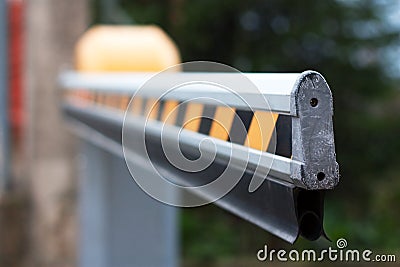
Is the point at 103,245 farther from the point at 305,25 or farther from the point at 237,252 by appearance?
the point at 305,25

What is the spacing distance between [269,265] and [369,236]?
135 centimetres

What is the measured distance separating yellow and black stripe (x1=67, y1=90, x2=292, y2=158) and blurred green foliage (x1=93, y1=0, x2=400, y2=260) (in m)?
3.07

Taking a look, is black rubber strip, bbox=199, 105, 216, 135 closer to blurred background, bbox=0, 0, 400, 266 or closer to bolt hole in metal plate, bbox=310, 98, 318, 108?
bolt hole in metal plate, bbox=310, 98, 318, 108

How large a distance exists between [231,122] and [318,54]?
3651mm

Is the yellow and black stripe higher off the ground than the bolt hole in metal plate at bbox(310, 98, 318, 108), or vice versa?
the bolt hole in metal plate at bbox(310, 98, 318, 108)

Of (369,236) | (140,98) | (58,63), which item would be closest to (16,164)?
(58,63)

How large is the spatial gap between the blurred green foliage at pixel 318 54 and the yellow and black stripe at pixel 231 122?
307 centimetres

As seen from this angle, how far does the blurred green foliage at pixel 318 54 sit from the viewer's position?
4148 mm

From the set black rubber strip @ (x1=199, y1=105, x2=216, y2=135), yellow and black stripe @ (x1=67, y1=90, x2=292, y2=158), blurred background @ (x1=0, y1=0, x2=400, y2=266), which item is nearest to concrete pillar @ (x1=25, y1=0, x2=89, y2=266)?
blurred background @ (x1=0, y1=0, x2=400, y2=266)

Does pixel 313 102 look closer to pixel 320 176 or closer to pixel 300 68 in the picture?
pixel 320 176

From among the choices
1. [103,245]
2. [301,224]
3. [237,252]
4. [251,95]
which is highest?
[251,95]

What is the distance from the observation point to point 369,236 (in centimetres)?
407

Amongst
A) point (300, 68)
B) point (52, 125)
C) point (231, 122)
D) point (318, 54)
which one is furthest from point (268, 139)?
point (318, 54)

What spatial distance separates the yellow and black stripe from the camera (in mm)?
655
